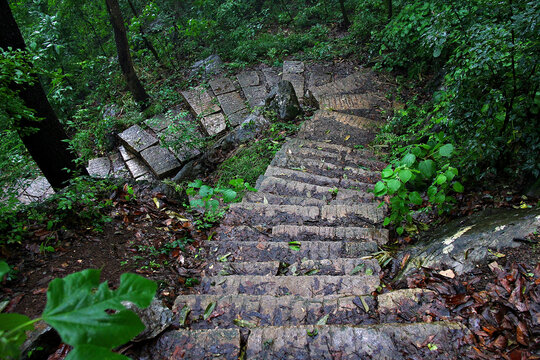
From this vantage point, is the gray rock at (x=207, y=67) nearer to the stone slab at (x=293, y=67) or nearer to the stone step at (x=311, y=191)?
the stone slab at (x=293, y=67)

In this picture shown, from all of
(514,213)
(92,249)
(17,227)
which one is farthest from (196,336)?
(514,213)

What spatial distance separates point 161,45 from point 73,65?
250 cm

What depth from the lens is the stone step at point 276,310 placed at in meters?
1.74

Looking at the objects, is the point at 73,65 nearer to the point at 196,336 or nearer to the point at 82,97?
the point at 82,97

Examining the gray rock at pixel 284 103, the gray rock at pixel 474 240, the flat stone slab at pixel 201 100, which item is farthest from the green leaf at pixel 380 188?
the flat stone slab at pixel 201 100

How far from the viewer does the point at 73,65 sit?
9.02m

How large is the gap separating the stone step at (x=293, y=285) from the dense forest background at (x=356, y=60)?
71cm

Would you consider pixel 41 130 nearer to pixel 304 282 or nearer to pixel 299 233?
pixel 299 233

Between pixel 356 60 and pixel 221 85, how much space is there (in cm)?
342

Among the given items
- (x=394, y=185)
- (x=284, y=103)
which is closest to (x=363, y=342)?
(x=394, y=185)

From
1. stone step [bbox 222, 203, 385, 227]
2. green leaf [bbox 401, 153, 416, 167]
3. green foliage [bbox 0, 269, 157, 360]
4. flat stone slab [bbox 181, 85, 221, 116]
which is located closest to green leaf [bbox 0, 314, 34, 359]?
green foliage [bbox 0, 269, 157, 360]

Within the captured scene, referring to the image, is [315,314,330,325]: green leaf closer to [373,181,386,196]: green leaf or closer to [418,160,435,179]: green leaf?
[373,181,386,196]: green leaf

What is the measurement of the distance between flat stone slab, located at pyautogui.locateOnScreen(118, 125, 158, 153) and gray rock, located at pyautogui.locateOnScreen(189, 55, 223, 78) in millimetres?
2323

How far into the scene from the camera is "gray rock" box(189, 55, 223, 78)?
8.77m
